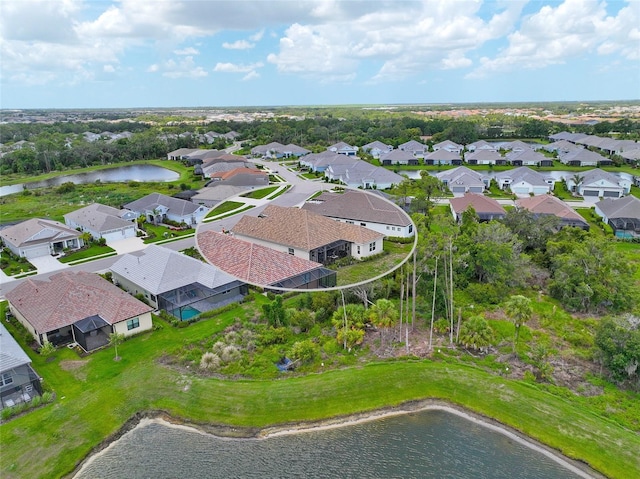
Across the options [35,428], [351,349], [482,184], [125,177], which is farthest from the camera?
[125,177]

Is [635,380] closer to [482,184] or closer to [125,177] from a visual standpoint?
[482,184]

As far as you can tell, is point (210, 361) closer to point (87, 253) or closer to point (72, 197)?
point (87, 253)

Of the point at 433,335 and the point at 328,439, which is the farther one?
the point at 433,335

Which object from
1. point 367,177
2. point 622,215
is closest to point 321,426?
point 622,215

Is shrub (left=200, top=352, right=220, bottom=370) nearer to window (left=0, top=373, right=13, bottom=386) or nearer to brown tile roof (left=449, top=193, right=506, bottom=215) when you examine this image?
window (left=0, top=373, right=13, bottom=386)

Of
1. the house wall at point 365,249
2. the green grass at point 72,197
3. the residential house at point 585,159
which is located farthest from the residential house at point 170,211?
the residential house at point 585,159

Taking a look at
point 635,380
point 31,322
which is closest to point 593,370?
point 635,380
